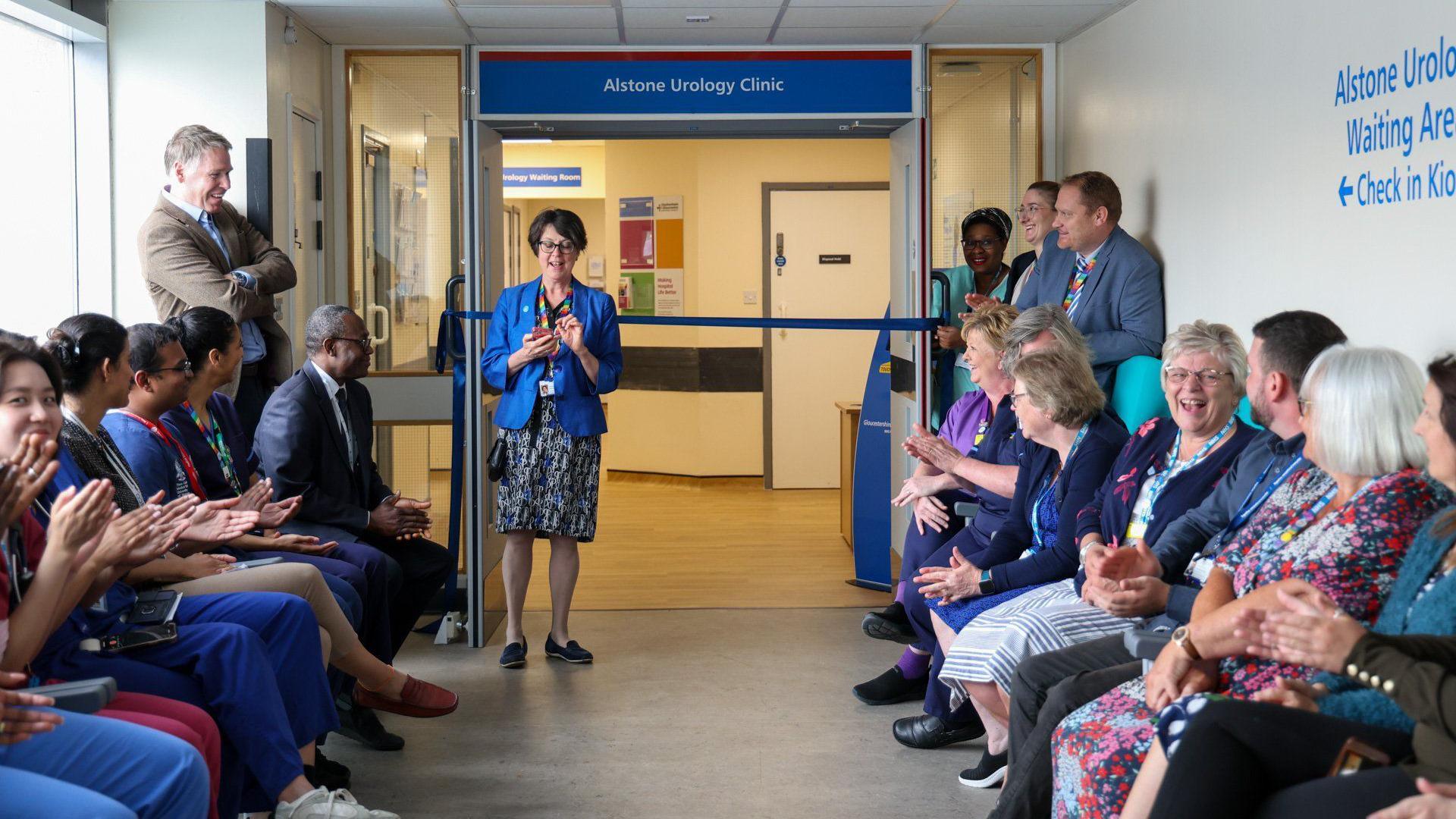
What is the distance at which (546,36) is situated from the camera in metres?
5.54

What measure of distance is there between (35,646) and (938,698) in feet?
8.56

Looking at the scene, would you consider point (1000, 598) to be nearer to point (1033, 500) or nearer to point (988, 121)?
point (1033, 500)

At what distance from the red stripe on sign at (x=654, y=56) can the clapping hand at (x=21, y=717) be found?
3983 mm

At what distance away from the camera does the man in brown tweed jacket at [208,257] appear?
14.7 feet

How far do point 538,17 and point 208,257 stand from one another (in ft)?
5.31

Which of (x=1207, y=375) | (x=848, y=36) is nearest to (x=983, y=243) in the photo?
(x=848, y=36)

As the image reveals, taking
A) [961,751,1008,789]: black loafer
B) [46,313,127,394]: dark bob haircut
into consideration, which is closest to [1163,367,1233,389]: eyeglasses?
[961,751,1008,789]: black loafer

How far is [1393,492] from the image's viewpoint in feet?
7.56

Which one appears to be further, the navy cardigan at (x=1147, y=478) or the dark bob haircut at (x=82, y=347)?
the navy cardigan at (x=1147, y=478)

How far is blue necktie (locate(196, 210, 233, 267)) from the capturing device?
462 centimetres

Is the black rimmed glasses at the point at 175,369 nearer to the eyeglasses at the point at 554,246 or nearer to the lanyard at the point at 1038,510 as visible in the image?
the eyeglasses at the point at 554,246

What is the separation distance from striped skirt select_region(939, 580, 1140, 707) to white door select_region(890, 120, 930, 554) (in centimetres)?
234

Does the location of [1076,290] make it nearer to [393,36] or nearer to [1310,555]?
[1310,555]

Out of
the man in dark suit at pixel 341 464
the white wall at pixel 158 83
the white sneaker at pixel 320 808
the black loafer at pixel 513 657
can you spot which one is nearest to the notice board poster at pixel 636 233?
the white wall at pixel 158 83
